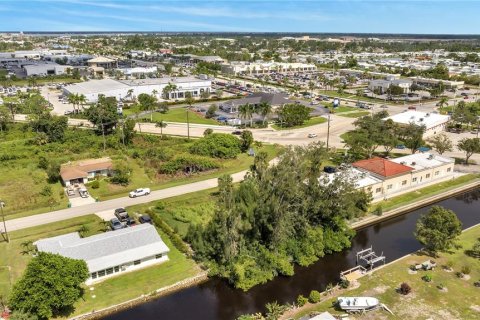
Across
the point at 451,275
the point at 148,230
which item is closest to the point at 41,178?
the point at 148,230

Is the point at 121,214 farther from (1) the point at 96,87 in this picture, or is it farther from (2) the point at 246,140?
(1) the point at 96,87

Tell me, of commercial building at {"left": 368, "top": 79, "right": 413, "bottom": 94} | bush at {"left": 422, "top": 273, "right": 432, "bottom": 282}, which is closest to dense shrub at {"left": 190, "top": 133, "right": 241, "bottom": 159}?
bush at {"left": 422, "top": 273, "right": 432, "bottom": 282}

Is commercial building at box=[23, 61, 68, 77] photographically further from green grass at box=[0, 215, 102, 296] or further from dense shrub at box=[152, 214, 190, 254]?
dense shrub at box=[152, 214, 190, 254]

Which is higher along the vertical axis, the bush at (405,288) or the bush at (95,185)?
the bush at (95,185)

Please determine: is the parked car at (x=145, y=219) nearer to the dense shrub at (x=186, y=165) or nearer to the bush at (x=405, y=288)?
the dense shrub at (x=186, y=165)

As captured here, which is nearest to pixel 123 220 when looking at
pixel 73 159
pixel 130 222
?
pixel 130 222

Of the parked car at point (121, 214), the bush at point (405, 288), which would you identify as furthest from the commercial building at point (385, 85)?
the bush at point (405, 288)
